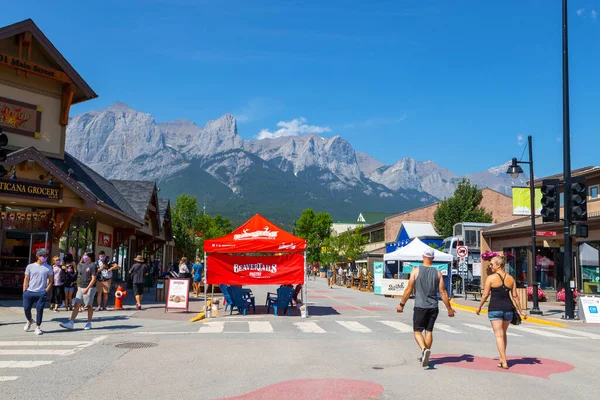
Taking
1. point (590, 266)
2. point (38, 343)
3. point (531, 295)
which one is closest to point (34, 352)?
point (38, 343)

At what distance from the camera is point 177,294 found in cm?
1911

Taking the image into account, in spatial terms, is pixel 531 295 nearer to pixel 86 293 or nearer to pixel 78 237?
pixel 78 237

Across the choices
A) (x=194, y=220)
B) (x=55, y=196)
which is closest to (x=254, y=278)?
(x=55, y=196)

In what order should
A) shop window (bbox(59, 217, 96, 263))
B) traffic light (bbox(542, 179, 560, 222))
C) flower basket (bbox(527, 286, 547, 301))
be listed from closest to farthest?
traffic light (bbox(542, 179, 560, 222)), shop window (bbox(59, 217, 96, 263)), flower basket (bbox(527, 286, 547, 301))

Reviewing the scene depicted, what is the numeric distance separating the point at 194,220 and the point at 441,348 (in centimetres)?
5452

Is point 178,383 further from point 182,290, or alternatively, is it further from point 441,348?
point 182,290

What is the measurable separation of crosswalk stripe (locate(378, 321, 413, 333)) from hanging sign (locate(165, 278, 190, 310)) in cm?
657

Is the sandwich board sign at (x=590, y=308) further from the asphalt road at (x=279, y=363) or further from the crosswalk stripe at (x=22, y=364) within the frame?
the crosswalk stripe at (x=22, y=364)

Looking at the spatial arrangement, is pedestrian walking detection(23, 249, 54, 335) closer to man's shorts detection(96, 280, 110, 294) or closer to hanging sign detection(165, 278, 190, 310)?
man's shorts detection(96, 280, 110, 294)

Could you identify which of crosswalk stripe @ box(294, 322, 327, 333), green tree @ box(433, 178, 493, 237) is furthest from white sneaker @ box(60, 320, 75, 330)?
green tree @ box(433, 178, 493, 237)

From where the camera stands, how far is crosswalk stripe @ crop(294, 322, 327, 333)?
14.5 meters

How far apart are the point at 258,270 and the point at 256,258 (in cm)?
41

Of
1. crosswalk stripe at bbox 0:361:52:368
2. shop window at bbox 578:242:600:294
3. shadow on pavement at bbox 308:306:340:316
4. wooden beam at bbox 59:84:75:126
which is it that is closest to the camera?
crosswalk stripe at bbox 0:361:52:368

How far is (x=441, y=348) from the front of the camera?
11766 mm
